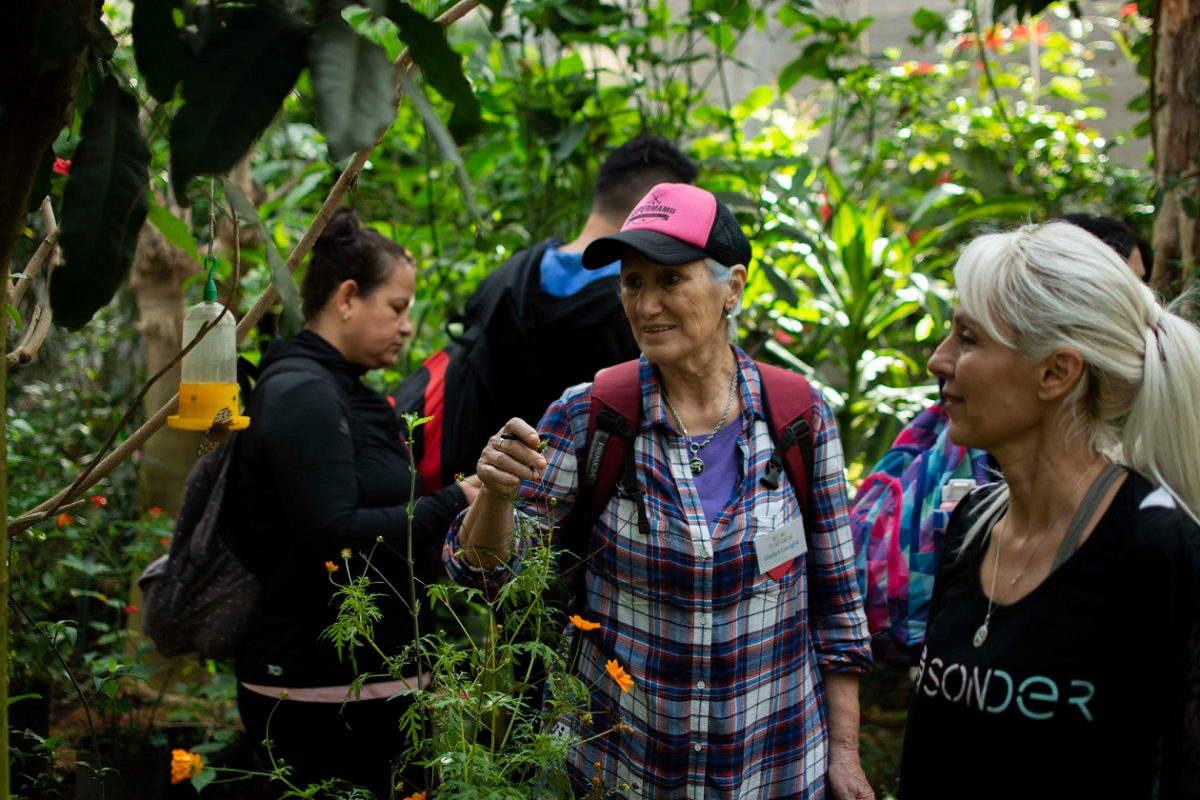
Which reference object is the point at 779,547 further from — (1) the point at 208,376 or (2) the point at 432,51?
(2) the point at 432,51

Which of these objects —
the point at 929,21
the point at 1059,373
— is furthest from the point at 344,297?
the point at 929,21

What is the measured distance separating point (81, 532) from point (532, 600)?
249cm

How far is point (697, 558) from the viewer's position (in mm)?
1862

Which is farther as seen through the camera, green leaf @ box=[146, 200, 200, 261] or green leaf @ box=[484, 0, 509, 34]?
green leaf @ box=[146, 200, 200, 261]

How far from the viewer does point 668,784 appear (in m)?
1.86

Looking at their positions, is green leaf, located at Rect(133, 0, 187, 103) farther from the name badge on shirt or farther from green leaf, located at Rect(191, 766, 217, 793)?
green leaf, located at Rect(191, 766, 217, 793)

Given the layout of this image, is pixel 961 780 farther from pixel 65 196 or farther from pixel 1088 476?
pixel 65 196

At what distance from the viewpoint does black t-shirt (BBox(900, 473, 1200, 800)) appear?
1346 millimetres

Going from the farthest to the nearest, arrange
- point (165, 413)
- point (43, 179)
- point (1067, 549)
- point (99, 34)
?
point (1067, 549)
point (165, 413)
point (43, 179)
point (99, 34)

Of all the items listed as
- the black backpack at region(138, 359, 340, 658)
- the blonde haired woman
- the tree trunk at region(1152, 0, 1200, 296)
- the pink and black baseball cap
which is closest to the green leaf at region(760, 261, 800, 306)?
the tree trunk at region(1152, 0, 1200, 296)

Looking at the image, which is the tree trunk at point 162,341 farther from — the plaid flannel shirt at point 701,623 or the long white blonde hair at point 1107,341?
the long white blonde hair at point 1107,341

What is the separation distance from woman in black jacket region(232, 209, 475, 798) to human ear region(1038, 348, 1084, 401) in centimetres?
116

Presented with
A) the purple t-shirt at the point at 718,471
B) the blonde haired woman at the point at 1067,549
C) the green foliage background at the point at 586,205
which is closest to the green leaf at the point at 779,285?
the green foliage background at the point at 586,205

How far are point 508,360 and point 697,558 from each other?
1.17 metres
